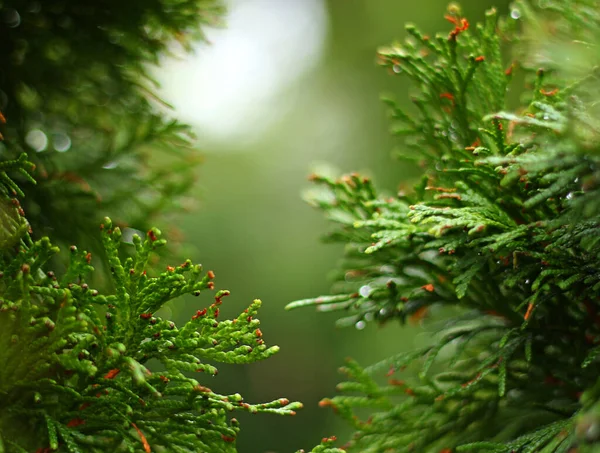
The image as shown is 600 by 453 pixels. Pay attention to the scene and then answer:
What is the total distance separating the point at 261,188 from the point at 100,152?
451 centimetres

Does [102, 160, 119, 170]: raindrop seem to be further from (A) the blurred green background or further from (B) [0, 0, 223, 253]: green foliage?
(A) the blurred green background

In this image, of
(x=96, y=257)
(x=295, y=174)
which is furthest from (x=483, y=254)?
(x=295, y=174)

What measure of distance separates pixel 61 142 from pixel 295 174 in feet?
16.4

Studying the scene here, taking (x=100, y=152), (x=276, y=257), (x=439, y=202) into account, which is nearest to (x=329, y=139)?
(x=276, y=257)

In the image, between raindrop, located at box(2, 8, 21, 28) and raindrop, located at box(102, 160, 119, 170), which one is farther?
raindrop, located at box(102, 160, 119, 170)

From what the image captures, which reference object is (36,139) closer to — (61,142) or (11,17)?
(61,142)

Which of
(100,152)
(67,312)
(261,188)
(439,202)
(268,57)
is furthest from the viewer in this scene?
(268,57)

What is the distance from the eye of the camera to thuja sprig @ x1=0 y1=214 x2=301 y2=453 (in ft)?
3.61

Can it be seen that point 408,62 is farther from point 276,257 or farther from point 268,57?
point 268,57

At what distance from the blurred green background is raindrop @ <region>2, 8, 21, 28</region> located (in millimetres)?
2202

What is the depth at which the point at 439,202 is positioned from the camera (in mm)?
1275

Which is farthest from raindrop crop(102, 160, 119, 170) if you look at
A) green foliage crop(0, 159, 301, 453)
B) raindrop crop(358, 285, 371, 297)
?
raindrop crop(358, 285, 371, 297)

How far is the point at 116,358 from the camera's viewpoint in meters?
1.10

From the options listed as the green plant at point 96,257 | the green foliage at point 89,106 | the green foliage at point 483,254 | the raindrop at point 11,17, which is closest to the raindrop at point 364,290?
the green foliage at point 483,254
